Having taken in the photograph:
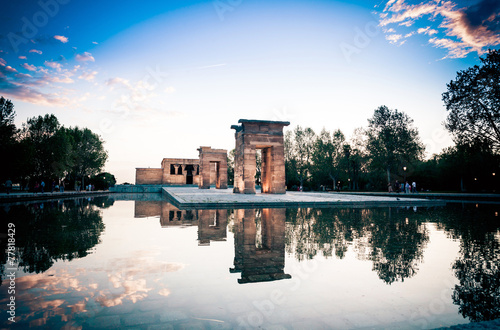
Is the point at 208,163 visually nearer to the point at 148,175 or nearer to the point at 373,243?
the point at 148,175

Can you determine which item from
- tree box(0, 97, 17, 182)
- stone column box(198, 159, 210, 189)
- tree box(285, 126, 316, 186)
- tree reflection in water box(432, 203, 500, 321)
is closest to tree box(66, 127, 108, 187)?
tree box(0, 97, 17, 182)

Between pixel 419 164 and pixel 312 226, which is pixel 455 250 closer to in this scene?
pixel 312 226

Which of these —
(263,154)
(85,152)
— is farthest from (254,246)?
(85,152)

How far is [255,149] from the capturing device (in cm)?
2403

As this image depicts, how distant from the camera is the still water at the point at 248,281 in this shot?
2.55m

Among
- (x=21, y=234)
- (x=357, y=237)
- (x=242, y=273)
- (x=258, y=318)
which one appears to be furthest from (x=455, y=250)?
(x=21, y=234)

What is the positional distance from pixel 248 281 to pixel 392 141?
49.6 m

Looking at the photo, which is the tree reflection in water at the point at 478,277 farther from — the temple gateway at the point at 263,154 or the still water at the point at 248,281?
the temple gateway at the point at 263,154

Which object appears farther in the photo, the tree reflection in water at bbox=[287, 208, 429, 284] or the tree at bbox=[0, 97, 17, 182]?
the tree at bbox=[0, 97, 17, 182]

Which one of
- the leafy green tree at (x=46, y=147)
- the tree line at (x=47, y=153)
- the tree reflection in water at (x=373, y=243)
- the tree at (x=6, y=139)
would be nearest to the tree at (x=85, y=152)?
the tree line at (x=47, y=153)

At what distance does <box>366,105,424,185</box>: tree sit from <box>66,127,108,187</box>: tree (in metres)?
49.2

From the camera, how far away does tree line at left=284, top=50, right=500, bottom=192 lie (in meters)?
26.5

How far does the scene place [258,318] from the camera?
8.25ft

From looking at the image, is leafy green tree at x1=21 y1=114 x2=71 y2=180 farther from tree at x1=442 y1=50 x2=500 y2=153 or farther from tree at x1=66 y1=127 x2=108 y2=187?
tree at x1=442 y1=50 x2=500 y2=153
